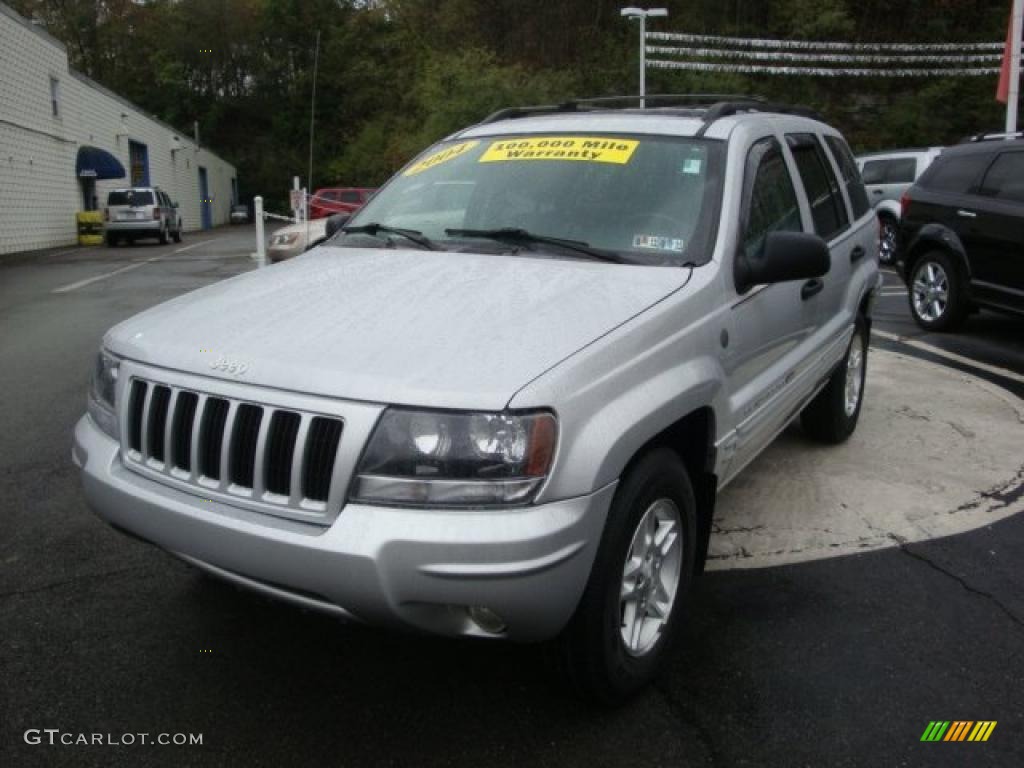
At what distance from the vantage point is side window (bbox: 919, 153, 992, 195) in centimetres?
859

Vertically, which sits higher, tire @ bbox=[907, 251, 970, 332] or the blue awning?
the blue awning

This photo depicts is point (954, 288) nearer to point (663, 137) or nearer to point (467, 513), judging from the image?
point (663, 137)

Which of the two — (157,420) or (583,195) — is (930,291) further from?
(157,420)

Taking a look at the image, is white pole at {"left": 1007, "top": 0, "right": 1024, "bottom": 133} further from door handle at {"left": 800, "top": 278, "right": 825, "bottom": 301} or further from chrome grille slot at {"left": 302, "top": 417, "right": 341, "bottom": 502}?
chrome grille slot at {"left": 302, "top": 417, "right": 341, "bottom": 502}

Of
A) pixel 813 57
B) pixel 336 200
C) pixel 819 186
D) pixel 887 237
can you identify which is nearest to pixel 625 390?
pixel 819 186

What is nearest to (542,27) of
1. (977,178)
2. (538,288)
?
(977,178)

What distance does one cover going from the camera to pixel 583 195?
11.7 feet

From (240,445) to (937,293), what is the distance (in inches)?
325

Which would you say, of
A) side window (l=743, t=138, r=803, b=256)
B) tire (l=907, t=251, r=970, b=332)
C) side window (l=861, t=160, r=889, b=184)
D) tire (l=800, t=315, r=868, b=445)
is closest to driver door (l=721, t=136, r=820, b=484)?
side window (l=743, t=138, r=803, b=256)

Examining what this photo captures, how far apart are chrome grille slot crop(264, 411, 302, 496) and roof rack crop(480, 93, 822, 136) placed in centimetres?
215

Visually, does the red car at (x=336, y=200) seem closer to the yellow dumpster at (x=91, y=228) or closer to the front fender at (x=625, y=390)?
the yellow dumpster at (x=91, y=228)

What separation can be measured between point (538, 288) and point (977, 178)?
23.6ft

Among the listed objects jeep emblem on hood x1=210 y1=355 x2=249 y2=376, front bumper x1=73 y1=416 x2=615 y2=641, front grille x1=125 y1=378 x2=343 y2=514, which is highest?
jeep emblem on hood x1=210 y1=355 x2=249 y2=376

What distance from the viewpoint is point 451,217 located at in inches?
150
